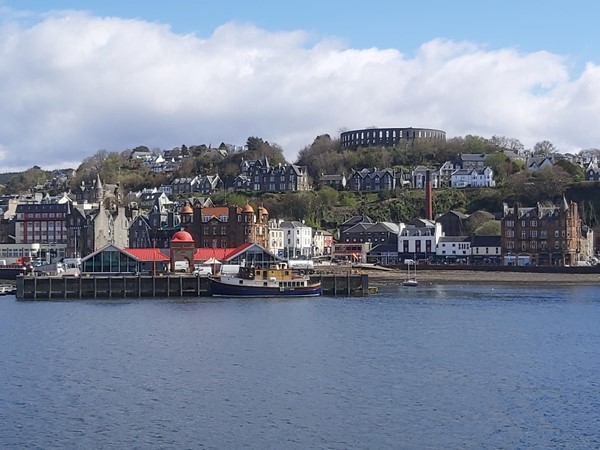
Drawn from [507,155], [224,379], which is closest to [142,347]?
[224,379]

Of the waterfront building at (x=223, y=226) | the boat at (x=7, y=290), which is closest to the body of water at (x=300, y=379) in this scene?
the boat at (x=7, y=290)

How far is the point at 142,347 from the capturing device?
4628cm

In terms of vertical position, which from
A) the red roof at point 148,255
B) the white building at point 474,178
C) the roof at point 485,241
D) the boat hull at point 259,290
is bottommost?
the boat hull at point 259,290

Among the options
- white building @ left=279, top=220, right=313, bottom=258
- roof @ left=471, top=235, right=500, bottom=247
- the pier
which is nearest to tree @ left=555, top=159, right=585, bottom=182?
roof @ left=471, top=235, right=500, bottom=247

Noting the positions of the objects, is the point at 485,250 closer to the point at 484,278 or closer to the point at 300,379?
the point at 484,278

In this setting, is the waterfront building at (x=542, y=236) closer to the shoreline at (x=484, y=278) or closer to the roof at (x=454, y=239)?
the roof at (x=454, y=239)

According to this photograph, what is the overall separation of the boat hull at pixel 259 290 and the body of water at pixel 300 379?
1131cm

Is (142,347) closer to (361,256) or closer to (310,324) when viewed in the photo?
(310,324)

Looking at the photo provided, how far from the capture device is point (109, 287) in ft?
252

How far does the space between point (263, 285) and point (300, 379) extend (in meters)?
37.7

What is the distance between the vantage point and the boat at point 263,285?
75.2m

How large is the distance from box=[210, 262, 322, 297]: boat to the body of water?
11401mm

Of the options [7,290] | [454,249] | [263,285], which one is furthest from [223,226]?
[454,249]

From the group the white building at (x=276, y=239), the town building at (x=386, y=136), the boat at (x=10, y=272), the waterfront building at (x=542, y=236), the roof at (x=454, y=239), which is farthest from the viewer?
the town building at (x=386, y=136)
